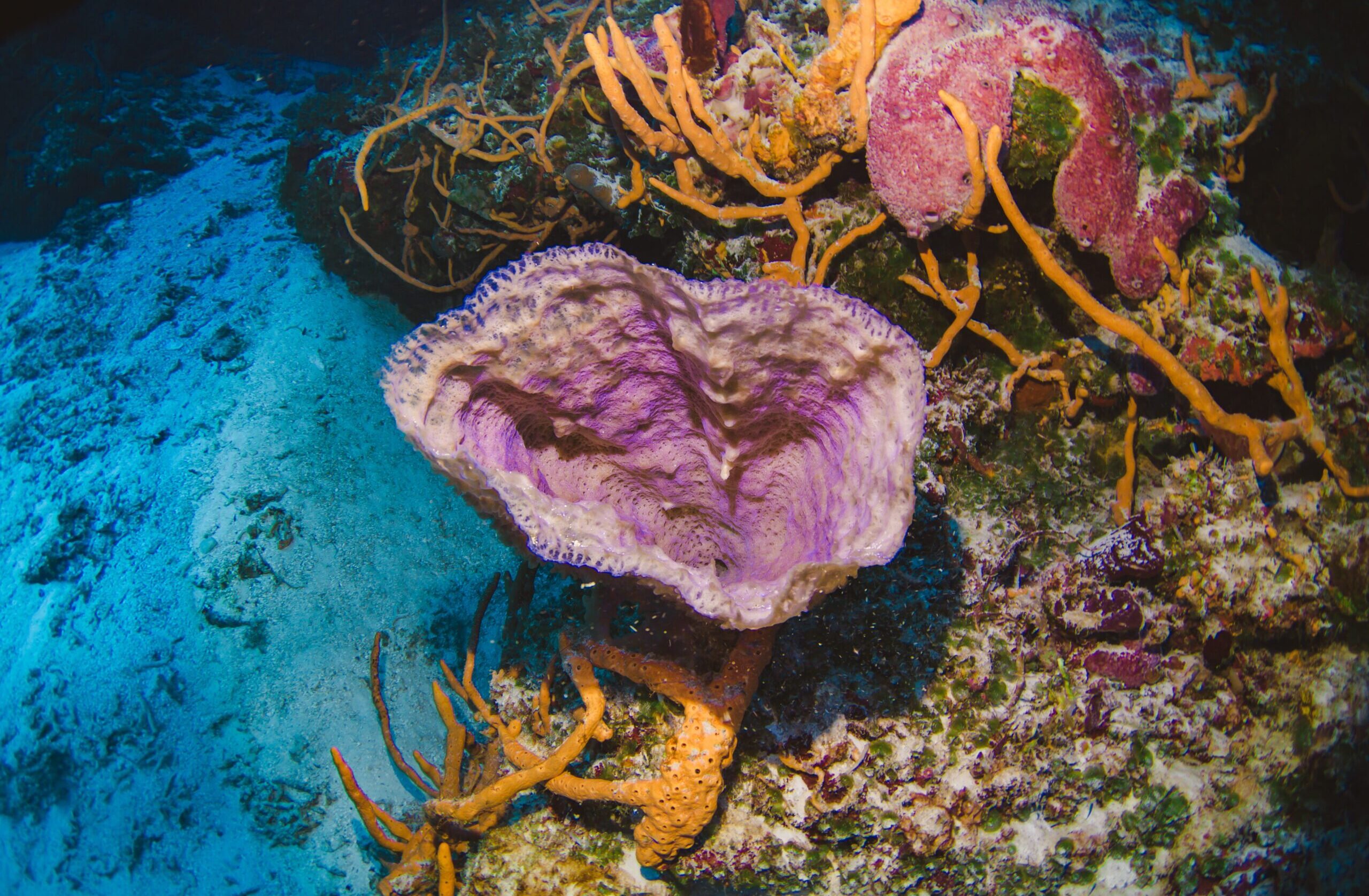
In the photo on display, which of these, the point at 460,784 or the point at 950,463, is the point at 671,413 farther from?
the point at 460,784

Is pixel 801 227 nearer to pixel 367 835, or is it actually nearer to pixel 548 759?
pixel 548 759

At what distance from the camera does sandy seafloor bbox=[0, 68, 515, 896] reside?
350 centimetres

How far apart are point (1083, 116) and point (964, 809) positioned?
245 cm

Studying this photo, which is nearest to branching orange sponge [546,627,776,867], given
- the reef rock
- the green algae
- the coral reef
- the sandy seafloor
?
the coral reef

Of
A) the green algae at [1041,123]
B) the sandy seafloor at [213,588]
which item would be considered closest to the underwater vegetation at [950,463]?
the green algae at [1041,123]

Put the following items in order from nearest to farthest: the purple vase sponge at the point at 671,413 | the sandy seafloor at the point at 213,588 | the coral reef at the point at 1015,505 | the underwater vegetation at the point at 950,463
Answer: the purple vase sponge at the point at 671,413, the underwater vegetation at the point at 950,463, the coral reef at the point at 1015,505, the sandy seafloor at the point at 213,588

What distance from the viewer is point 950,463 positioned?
2357 millimetres

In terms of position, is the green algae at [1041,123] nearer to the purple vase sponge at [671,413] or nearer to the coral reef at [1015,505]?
the coral reef at [1015,505]

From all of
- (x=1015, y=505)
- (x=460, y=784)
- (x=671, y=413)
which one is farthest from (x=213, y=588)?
(x=1015, y=505)

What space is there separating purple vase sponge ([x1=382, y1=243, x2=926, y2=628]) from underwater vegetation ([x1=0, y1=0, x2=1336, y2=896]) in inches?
0.5

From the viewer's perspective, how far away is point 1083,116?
6.86 ft

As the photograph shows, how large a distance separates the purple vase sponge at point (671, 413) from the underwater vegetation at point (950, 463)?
0.5 inches

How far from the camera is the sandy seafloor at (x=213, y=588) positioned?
3.50 metres

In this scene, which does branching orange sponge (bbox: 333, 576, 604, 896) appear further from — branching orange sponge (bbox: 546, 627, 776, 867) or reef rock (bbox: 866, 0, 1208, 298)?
reef rock (bbox: 866, 0, 1208, 298)
